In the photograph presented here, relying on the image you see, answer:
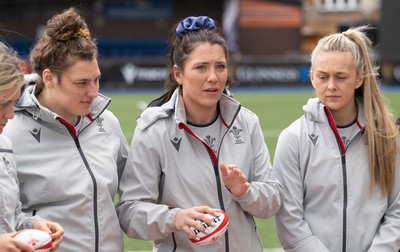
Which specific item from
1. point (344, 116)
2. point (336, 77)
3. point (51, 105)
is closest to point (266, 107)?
point (344, 116)

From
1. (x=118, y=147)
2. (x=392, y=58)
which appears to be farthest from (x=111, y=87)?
(x=118, y=147)

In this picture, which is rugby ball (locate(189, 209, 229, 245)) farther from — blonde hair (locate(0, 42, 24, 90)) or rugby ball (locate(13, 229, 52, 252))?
blonde hair (locate(0, 42, 24, 90))

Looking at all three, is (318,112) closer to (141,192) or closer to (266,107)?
(141,192)

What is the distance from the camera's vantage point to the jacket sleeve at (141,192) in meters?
3.89

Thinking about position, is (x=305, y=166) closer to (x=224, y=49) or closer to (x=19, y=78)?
(x=224, y=49)

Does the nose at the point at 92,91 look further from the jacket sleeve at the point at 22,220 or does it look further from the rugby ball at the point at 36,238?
the rugby ball at the point at 36,238

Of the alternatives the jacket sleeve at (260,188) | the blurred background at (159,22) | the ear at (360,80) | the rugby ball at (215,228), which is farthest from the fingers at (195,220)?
the blurred background at (159,22)

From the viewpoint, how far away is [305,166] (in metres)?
4.13

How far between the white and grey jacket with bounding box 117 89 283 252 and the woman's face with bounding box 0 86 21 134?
745mm

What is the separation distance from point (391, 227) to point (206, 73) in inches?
49.8

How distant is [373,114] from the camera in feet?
13.7

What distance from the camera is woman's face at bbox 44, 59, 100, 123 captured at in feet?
12.6

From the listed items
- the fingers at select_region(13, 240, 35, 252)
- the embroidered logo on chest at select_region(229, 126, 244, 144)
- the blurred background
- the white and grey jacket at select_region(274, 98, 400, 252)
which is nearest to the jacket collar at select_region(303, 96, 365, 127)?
the white and grey jacket at select_region(274, 98, 400, 252)

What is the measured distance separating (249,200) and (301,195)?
39cm
